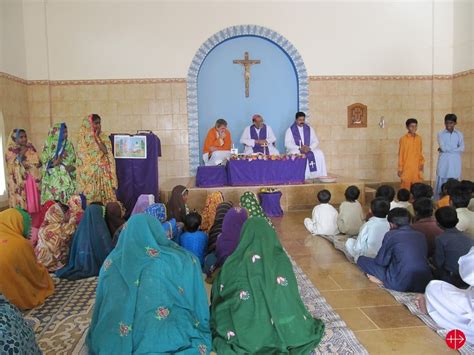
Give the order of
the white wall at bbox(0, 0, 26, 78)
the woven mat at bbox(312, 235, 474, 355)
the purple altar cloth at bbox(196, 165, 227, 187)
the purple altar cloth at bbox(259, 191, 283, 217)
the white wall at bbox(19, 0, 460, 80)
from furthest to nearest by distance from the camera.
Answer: the white wall at bbox(19, 0, 460, 80) → the white wall at bbox(0, 0, 26, 78) → the purple altar cloth at bbox(196, 165, 227, 187) → the purple altar cloth at bbox(259, 191, 283, 217) → the woven mat at bbox(312, 235, 474, 355)

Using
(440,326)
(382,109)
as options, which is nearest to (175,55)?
(382,109)

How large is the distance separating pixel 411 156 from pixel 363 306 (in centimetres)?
497

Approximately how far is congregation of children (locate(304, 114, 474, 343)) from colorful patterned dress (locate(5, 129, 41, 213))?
3886 millimetres

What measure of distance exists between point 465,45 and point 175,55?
5.72 m

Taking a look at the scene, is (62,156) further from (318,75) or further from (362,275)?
(318,75)

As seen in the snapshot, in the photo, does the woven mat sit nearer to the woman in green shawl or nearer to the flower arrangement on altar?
the woman in green shawl

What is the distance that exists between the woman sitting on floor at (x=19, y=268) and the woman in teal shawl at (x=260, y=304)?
1642 millimetres

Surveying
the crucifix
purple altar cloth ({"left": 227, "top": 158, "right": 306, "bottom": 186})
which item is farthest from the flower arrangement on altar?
the crucifix

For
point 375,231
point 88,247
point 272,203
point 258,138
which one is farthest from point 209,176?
point 375,231

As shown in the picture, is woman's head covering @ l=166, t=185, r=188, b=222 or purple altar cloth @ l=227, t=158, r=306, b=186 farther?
purple altar cloth @ l=227, t=158, r=306, b=186

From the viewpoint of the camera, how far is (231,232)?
345 cm

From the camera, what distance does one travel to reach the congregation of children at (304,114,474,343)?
8.68 ft

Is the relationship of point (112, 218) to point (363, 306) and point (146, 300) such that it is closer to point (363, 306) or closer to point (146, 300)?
point (146, 300)

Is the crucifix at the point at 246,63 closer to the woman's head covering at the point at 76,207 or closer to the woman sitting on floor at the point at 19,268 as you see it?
the woman's head covering at the point at 76,207
